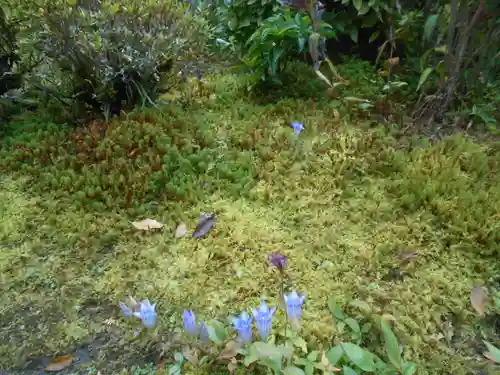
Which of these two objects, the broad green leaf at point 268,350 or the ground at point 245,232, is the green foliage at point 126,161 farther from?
the broad green leaf at point 268,350

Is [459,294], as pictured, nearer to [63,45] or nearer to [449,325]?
[449,325]

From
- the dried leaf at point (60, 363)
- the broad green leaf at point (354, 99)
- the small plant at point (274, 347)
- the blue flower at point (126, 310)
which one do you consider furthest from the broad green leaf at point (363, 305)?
the broad green leaf at point (354, 99)

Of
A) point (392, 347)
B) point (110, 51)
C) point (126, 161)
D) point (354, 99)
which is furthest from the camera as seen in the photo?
point (354, 99)

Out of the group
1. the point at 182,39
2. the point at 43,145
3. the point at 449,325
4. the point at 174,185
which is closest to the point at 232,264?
the point at 174,185

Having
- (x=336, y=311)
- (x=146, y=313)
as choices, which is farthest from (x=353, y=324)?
(x=146, y=313)

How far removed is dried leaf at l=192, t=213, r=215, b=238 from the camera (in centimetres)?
237

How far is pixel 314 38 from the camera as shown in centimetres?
298

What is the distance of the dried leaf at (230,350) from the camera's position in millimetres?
1754

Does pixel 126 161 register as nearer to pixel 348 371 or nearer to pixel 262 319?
pixel 262 319

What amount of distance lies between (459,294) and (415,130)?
4.11 feet

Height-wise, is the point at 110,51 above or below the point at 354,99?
above

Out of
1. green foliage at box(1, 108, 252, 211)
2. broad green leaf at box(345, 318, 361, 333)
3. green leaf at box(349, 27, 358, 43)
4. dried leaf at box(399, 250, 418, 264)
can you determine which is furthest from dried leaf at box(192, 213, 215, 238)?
green leaf at box(349, 27, 358, 43)

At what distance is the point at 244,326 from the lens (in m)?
1.67

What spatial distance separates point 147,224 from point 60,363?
793 mm
